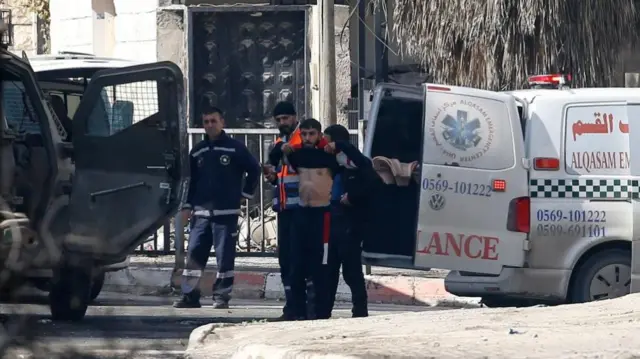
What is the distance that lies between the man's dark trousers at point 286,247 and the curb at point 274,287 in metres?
1.66

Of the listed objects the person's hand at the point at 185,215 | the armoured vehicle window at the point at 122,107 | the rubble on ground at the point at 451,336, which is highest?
the armoured vehicle window at the point at 122,107

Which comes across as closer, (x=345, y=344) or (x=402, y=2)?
(x=345, y=344)

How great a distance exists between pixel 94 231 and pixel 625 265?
410 centimetres

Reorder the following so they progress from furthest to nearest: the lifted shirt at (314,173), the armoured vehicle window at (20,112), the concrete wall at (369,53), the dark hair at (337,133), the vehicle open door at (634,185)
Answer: the concrete wall at (369,53) → the dark hair at (337,133) → the vehicle open door at (634,185) → the lifted shirt at (314,173) → the armoured vehicle window at (20,112)

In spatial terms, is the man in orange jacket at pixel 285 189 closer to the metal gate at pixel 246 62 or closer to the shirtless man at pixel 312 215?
the shirtless man at pixel 312 215

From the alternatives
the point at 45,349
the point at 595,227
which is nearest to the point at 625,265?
the point at 595,227

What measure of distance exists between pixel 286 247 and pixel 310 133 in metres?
0.99

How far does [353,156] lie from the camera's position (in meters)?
9.48

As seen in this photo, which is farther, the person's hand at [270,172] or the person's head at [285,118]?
the person's head at [285,118]

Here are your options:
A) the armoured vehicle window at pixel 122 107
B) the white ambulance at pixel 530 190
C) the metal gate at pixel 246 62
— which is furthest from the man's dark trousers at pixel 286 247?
the metal gate at pixel 246 62

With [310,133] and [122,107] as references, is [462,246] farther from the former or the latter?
[122,107]

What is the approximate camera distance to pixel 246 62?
1723 centimetres

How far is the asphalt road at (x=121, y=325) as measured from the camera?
12.7ft

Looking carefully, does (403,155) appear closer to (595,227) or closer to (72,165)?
(595,227)
